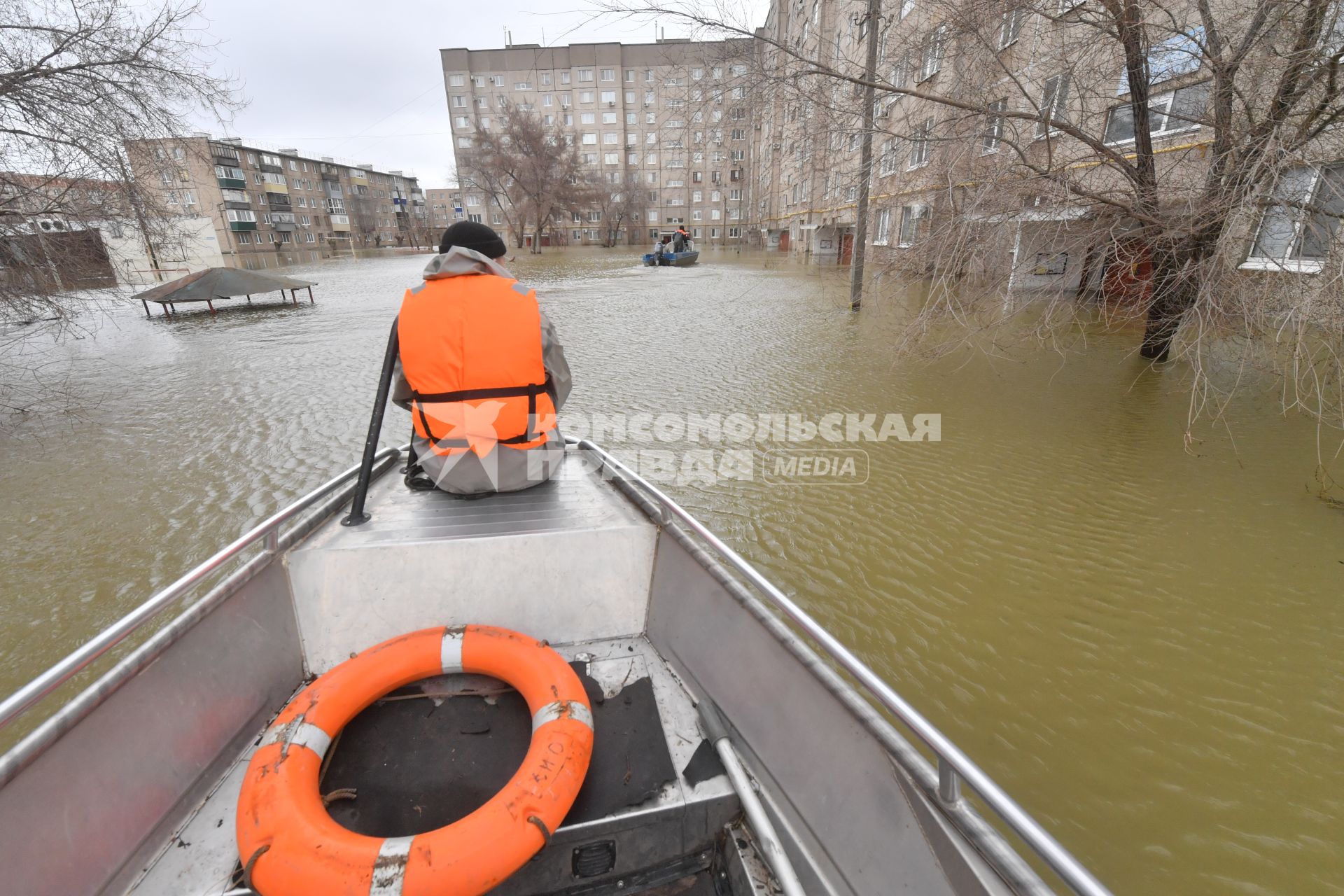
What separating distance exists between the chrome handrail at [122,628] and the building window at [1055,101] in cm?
795

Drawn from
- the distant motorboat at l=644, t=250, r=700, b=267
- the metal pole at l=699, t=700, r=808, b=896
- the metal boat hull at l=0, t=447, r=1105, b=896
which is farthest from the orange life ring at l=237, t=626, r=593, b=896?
the distant motorboat at l=644, t=250, r=700, b=267

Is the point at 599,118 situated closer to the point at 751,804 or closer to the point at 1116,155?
the point at 1116,155

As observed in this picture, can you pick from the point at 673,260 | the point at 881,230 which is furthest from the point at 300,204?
the point at 881,230

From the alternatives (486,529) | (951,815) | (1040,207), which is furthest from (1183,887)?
(1040,207)

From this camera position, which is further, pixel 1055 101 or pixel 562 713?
pixel 1055 101

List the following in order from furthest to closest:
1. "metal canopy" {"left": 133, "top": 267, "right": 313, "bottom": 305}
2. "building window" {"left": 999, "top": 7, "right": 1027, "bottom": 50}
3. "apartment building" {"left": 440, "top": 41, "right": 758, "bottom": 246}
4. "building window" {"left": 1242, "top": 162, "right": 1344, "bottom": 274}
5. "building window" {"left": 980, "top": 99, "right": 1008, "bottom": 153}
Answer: "apartment building" {"left": 440, "top": 41, "right": 758, "bottom": 246} → "metal canopy" {"left": 133, "top": 267, "right": 313, "bottom": 305} → "building window" {"left": 980, "top": 99, "right": 1008, "bottom": 153} → "building window" {"left": 999, "top": 7, "right": 1027, "bottom": 50} → "building window" {"left": 1242, "top": 162, "right": 1344, "bottom": 274}

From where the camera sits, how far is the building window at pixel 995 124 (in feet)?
21.3

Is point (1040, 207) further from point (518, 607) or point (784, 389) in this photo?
point (518, 607)

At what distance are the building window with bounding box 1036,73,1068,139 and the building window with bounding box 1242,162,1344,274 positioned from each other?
2.24 m

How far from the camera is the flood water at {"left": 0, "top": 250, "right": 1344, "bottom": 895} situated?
2.54 m

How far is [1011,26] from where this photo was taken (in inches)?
→ 264

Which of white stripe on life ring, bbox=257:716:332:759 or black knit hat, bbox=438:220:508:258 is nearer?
white stripe on life ring, bbox=257:716:332:759

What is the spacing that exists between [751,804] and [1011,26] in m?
8.80

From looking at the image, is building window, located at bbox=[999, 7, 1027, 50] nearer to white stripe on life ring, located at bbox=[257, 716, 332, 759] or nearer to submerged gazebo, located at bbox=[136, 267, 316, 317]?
white stripe on life ring, located at bbox=[257, 716, 332, 759]
